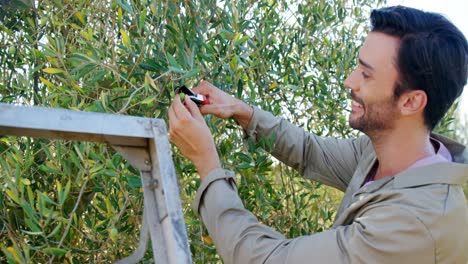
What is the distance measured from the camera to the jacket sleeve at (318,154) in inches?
90.9

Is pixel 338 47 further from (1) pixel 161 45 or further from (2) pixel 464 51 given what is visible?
(1) pixel 161 45

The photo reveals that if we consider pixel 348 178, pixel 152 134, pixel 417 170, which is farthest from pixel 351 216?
pixel 152 134

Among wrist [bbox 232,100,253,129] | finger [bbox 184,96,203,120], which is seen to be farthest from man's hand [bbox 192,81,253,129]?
finger [bbox 184,96,203,120]

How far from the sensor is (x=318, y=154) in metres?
2.38

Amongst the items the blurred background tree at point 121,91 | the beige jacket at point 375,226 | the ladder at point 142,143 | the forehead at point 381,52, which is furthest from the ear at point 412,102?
the ladder at point 142,143

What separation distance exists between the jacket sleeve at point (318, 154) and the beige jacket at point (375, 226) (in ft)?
1.62

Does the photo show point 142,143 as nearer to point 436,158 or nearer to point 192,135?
point 192,135

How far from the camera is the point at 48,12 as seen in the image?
2154 mm

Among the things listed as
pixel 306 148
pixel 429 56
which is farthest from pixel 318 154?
pixel 429 56

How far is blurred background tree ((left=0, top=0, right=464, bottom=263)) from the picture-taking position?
Result: 172cm

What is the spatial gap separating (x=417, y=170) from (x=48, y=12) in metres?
1.42

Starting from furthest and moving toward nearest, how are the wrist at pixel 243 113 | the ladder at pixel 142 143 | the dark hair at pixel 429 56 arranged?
the wrist at pixel 243 113, the dark hair at pixel 429 56, the ladder at pixel 142 143

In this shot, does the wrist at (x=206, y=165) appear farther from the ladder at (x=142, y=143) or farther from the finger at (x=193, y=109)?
the ladder at (x=142, y=143)

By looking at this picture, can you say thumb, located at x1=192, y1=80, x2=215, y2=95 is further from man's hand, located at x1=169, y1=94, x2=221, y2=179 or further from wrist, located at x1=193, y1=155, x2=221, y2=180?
wrist, located at x1=193, y1=155, x2=221, y2=180
